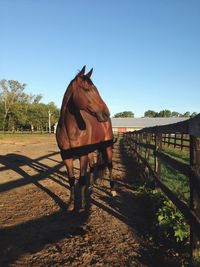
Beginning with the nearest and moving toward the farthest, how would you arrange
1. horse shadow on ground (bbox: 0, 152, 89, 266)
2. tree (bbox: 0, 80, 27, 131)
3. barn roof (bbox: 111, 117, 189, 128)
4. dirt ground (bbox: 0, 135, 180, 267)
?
1. dirt ground (bbox: 0, 135, 180, 267)
2. horse shadow on ground (bbox: 0, 152, 89, 266)
3. tree (bbox: 0, 80, 27, 131)
4. barn roof (bbox: 111, 117, 189, 128)

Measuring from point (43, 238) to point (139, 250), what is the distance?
119 cm

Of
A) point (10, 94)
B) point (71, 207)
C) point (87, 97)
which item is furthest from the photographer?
point (10, 94)

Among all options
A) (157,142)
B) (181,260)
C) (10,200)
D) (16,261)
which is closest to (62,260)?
(16,261)

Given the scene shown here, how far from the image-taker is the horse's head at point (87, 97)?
187 inches

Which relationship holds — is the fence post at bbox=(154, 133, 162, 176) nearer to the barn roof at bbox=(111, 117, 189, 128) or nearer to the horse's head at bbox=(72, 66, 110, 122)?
the horse's head at bbox=(72, 66, 110, 122)

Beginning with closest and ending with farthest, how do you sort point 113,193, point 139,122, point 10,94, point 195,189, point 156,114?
point 195,189 → point 113,193 → point 10,94 → point 139,122 → point 156,114

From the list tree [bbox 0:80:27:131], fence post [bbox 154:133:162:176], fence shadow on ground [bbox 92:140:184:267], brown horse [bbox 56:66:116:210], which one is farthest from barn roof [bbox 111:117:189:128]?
brown horse [bbox 56:66:116:210]

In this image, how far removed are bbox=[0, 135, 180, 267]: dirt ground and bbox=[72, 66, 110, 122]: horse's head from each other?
1.59 m

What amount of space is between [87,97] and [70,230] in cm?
200

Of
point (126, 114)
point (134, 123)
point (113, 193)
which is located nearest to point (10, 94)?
point (134, 123)

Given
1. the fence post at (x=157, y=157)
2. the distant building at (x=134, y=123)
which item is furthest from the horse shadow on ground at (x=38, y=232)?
the distant building at (x=134, y=123)

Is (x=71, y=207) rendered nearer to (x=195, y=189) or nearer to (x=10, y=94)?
(x=195, y=189)

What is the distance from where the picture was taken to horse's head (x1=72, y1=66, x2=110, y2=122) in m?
4.75

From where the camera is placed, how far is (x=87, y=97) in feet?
15.6
